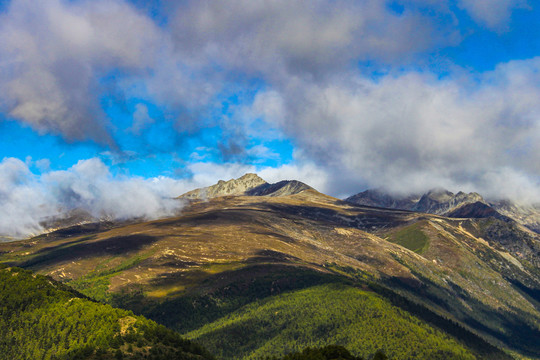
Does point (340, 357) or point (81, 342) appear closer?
point (340, 357)

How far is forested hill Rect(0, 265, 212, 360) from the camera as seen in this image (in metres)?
140

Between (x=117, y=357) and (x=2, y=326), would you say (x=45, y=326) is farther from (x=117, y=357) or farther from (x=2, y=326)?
(x=117, y=357)

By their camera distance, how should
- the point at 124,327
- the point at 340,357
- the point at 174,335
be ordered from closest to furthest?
the point at 340,357 < the point at 124,327 < the point at 174,335

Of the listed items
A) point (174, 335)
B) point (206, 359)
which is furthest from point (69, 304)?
point (206, 359)

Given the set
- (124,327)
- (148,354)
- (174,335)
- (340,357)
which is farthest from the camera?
(174,335)

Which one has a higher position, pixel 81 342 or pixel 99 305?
pixel 99 305

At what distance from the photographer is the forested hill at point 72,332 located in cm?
13950

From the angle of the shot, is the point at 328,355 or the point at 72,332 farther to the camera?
the point at 72,332

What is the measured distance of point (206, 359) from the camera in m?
153

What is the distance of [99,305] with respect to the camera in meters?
165

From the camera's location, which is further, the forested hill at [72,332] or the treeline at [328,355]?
the forested hill at [72,332]

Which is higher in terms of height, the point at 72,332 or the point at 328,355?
the point at 328,355

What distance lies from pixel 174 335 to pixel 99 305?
36857 mm

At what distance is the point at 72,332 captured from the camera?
150m
